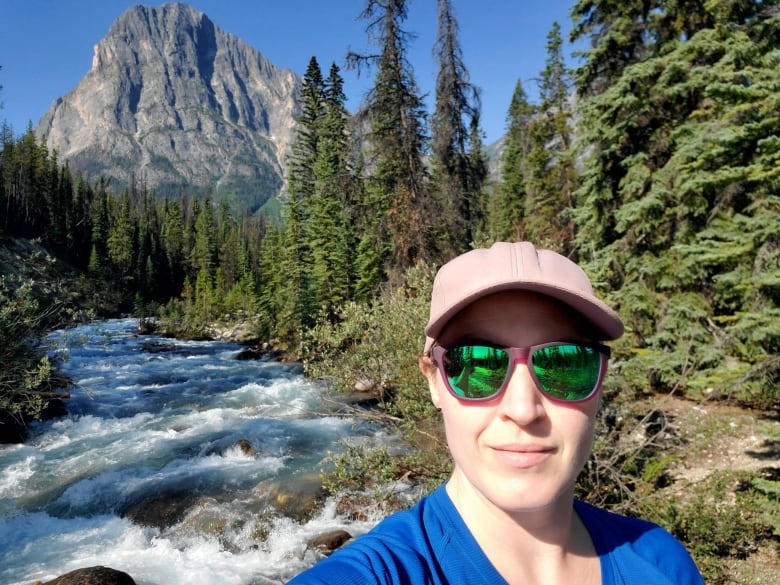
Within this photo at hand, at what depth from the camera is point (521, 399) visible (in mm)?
1217

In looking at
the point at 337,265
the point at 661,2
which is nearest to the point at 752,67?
the point at 661,2

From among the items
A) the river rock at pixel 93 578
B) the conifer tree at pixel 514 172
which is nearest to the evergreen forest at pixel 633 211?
the river rock at pixel 93 578

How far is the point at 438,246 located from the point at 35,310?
9273 mm

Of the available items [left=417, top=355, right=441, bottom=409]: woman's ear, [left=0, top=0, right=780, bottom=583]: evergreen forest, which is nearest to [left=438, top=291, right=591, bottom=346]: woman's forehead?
[left=417, top=355, right=441, bottom=409]: woman's ear

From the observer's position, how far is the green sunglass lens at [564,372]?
1.26 meters

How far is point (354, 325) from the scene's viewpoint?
7586 mm

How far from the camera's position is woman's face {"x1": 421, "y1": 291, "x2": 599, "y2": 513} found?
118cm

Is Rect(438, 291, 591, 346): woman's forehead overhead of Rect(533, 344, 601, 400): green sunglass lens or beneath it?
overhead

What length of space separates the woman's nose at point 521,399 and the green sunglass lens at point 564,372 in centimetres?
4

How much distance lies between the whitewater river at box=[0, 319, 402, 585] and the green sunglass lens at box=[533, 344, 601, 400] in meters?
5.75

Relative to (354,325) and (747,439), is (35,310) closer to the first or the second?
(354,325)

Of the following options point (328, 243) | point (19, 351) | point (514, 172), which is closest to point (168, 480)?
point (19, 351)

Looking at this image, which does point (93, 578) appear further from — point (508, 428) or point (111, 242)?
point (111, 242)

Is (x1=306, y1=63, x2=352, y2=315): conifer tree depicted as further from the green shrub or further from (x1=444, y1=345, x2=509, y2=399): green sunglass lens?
(x1=444, y1=345, x2=509, y2=399): green sunglass lens
